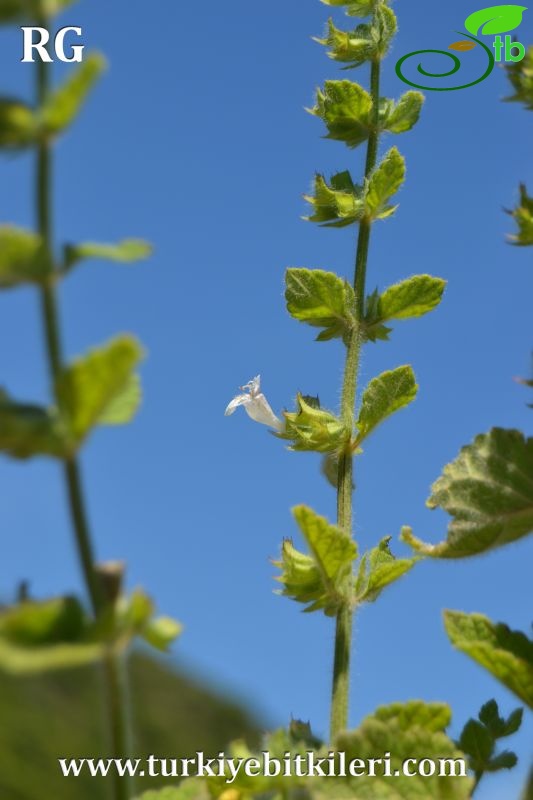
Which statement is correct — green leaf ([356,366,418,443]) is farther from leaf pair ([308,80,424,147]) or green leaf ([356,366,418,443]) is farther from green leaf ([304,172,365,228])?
leaf pair ([308,80,424,147])

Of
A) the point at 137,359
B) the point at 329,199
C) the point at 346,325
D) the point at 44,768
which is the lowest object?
the point at 137,359

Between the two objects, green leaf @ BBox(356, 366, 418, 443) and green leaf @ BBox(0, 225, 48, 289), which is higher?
green leaf @ BBox(356, 366, 418, 443)

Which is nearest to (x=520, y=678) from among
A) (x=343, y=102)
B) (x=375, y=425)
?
(x=375, y=425)

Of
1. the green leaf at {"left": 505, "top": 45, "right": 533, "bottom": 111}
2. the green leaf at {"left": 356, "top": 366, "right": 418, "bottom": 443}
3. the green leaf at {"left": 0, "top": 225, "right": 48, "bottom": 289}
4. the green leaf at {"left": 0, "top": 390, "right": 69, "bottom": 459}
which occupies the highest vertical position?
the green leaf at {"left": 505, "top": 45, "right": 533, "bottom": 111}

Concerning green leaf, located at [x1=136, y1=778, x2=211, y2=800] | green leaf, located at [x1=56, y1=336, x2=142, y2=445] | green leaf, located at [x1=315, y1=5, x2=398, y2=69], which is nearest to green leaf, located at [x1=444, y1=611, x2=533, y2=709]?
green leaf, located at [x1=136, y1=778, x2=211, y2=800]

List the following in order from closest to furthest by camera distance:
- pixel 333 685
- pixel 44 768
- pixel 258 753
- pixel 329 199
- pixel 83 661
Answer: pixel 83 661 < pixel 258 753 < pixel 333 685 < pixel 329 199 < pixel 44 768

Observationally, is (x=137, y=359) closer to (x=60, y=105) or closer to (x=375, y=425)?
(x=60, y=105)
